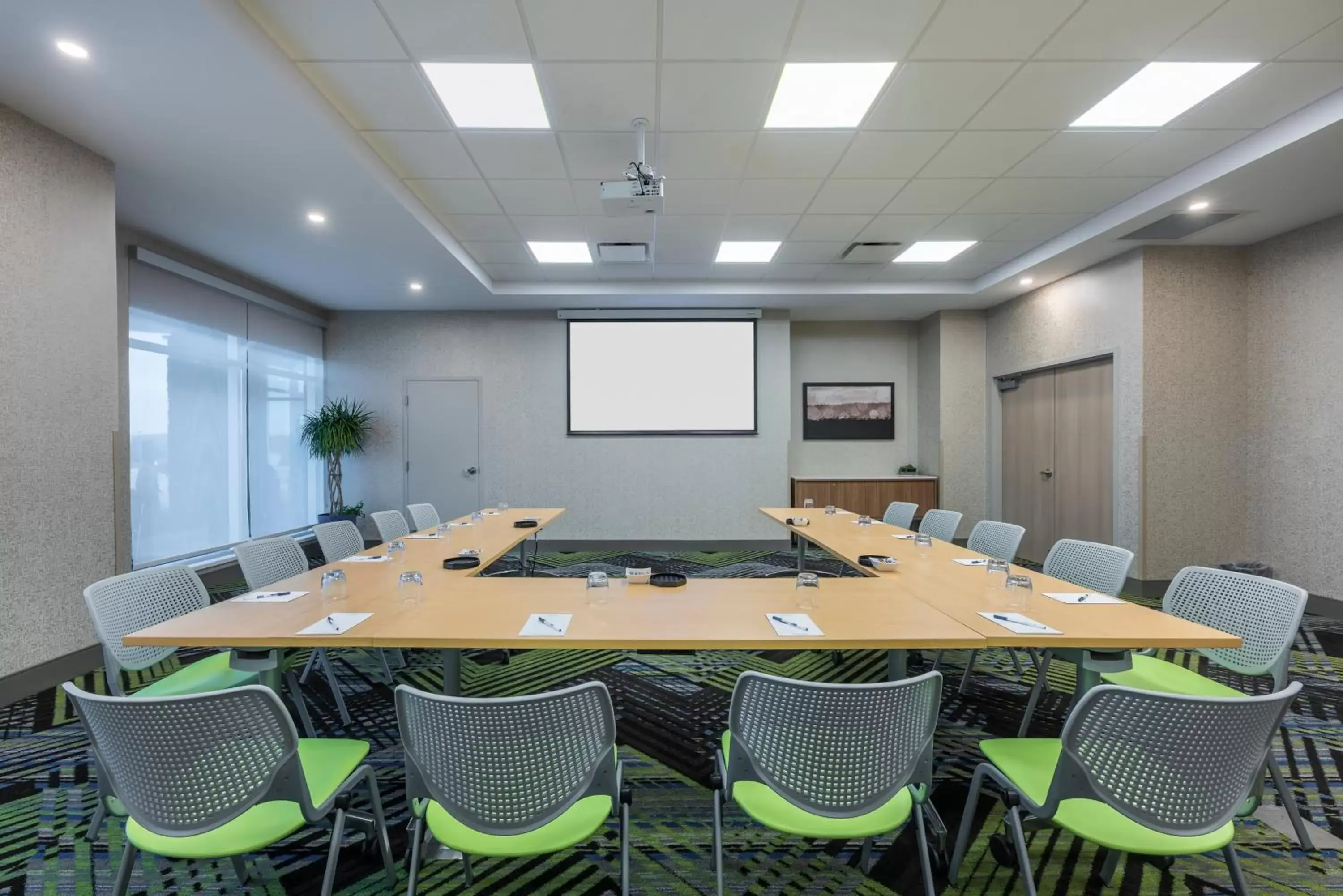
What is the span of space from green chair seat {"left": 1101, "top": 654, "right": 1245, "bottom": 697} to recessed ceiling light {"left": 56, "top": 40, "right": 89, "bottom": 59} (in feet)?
16.0

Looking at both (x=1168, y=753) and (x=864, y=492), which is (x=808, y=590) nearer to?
(x=1168, y=753)

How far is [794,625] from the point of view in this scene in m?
2.02

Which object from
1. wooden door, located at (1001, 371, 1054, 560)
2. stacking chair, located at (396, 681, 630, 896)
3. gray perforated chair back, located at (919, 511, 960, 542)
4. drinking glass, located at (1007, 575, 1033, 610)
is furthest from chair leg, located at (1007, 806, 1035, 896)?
wooden door, located at (1001, 371, 1054, 560)

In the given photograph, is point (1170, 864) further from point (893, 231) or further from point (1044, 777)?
point (893, 231)

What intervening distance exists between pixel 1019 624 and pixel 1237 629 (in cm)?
101

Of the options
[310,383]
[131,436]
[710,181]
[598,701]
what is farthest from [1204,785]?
[310,383]

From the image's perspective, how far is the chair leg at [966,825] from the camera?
1.66m

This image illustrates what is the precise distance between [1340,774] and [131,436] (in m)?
7.82

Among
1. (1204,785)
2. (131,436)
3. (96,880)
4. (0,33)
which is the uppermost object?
(0,33)

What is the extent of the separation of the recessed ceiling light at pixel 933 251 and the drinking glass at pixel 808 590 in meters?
4.27

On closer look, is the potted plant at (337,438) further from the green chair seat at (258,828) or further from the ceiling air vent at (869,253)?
the ceiling air vent at (869,253)

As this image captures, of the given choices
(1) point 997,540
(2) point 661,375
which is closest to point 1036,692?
(1) point 997,540

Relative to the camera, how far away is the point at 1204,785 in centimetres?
133

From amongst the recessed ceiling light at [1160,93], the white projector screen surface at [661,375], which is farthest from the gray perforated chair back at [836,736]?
the white projector screen surface at [661,375]
